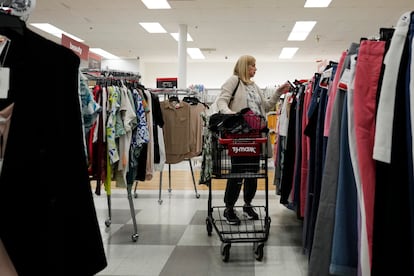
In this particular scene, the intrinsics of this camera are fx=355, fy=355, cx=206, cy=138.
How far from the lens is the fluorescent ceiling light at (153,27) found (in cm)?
906

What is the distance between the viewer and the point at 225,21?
8609 millimetres

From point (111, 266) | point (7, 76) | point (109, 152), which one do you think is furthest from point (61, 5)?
point (7, 76)

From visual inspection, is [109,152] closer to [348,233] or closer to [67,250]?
[67,250]

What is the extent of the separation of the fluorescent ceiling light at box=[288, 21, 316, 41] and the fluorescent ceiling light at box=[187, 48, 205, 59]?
11.3 ft

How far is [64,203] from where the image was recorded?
1035 mm

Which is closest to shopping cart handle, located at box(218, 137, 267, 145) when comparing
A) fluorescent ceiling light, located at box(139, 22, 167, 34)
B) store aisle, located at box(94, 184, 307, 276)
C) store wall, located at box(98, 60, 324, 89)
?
store aisle, located at box(94, 184, 307, 276)

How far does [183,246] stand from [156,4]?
607 centimetres

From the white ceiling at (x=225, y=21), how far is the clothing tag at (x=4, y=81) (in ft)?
22.1

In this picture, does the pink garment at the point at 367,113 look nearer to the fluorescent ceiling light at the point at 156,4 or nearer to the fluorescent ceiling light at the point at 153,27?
the fluorescent ceiling light at the point at 156,4

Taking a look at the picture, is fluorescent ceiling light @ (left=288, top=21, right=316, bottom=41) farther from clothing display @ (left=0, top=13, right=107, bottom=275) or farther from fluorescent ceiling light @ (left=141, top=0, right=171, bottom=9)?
clothing display @ (left=0, top=13, right=107, bottom=275)

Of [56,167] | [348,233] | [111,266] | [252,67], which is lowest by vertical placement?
[111,266]

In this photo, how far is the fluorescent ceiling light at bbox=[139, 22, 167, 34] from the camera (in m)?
9.06

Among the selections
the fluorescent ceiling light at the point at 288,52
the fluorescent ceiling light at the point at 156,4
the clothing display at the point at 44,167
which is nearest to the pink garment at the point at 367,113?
the clothing display at the point at 44,167

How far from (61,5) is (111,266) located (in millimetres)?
6877
